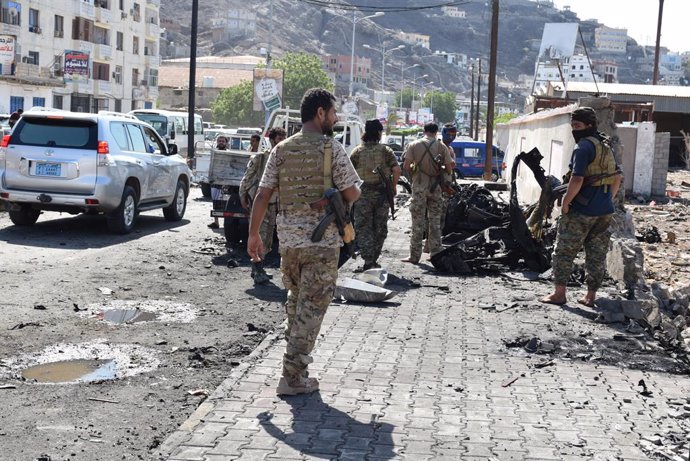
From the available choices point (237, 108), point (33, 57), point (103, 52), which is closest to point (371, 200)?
point (33, 57)

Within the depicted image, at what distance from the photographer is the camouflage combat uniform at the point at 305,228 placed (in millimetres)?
5879

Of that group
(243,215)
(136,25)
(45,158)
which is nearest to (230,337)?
(243,215)

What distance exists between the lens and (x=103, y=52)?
229 feet

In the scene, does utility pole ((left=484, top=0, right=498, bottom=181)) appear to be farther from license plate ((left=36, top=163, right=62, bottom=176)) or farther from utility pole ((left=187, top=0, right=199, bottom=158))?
license plate ((left=36, top=163, right=62, bottom=176))

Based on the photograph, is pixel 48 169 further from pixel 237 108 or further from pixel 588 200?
pixel 237 108

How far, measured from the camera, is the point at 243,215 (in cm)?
1345

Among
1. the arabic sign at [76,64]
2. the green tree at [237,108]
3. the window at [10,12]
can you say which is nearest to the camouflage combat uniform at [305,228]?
the window at [10,12]

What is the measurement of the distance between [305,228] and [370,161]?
5483 millimetres

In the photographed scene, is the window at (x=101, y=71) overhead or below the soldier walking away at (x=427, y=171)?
overhead

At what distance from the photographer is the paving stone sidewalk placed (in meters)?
4.95

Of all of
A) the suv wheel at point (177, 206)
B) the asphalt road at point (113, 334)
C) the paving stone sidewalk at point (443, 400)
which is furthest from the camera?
the suv wheel at point (177, 206)

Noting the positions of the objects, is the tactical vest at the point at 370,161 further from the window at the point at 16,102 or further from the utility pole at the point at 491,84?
the window at the point at 16,102

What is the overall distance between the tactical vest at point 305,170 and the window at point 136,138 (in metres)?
10.00

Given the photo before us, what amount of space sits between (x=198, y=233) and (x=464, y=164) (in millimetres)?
31901
